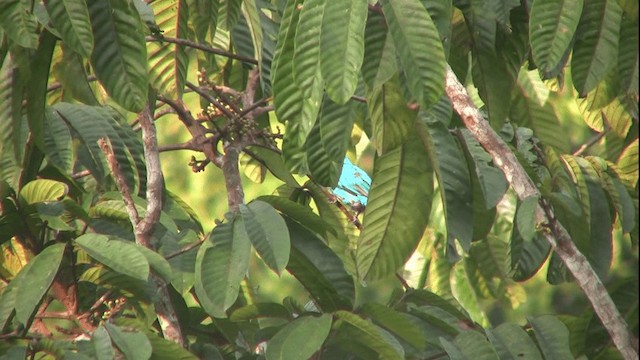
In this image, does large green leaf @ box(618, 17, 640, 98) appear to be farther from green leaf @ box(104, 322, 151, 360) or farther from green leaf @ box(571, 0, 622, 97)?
green leaf @ box(104, 322, 151, 360)

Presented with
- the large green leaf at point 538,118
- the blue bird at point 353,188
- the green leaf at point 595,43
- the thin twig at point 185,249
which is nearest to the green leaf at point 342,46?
the green leaf at point 595,43

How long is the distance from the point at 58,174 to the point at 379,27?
0.69 m

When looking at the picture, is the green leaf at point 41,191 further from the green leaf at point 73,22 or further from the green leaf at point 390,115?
the green leaf at point 390,115

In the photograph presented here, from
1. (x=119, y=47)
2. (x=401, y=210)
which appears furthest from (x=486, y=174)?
(x=119, y=47)

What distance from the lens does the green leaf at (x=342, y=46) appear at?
3.47 ft

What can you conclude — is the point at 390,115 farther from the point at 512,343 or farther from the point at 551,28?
the point at 512,343

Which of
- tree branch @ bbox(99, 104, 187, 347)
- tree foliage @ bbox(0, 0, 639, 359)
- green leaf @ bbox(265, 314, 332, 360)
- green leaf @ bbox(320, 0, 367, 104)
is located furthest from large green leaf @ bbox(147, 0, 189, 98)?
green leaf @ bbox(320, 0, 367, 104)

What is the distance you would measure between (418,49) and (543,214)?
0.29 meters

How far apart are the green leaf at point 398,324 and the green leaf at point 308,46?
0.32 m

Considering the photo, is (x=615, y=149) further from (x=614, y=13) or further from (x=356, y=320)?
(x=356, y=320)

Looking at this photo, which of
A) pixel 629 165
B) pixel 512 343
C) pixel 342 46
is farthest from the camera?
pixel 629 165

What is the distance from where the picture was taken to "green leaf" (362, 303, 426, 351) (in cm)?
129

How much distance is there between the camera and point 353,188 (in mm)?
1950

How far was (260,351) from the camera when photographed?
1.68 m
